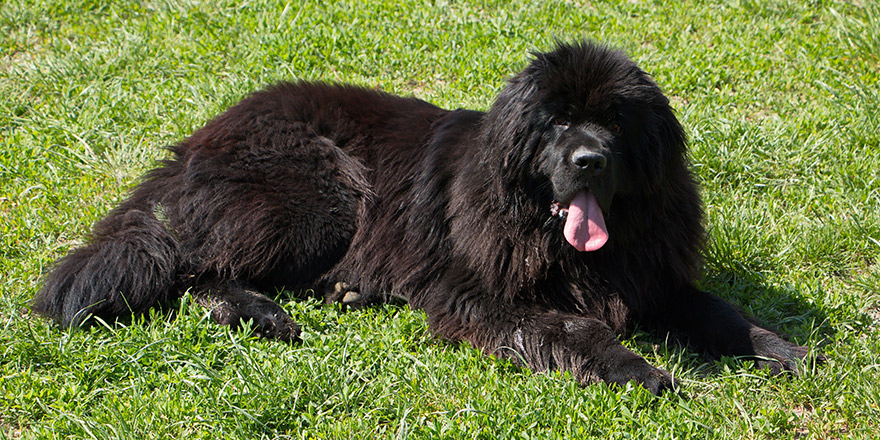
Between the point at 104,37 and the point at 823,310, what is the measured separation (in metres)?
6.04

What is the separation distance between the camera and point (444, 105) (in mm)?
6184

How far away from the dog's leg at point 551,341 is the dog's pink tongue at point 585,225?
40 centimetres

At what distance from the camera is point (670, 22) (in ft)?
23.7

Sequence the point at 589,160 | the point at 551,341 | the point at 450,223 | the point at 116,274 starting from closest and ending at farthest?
the point at 589,160, the point at 551,341, the point at 116,274, the point at 450,223

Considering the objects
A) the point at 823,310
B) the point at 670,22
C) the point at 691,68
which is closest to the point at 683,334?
the point at 823,310

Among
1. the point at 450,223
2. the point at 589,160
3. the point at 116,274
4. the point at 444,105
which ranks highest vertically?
the point at 589,160

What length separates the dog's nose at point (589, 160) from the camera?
3452 mm

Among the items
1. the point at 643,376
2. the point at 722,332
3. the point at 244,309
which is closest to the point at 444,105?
the point at 244,309

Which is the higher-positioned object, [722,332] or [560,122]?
[560,122]

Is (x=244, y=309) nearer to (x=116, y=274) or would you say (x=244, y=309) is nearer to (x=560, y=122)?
(x=116, y=274)

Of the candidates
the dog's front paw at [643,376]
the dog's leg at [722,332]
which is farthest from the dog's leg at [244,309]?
the dog's leg at [722,332]

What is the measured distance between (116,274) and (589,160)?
2377 mm

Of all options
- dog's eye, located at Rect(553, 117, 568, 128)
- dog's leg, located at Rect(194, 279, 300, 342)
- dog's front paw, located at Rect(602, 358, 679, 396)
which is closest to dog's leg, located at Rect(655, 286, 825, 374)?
dog's front paw, located at Rect(602, 358, 679, 396)

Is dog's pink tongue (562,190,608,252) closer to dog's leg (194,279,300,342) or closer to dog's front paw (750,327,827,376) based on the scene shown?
dog's front paw (750,327,827,376)
